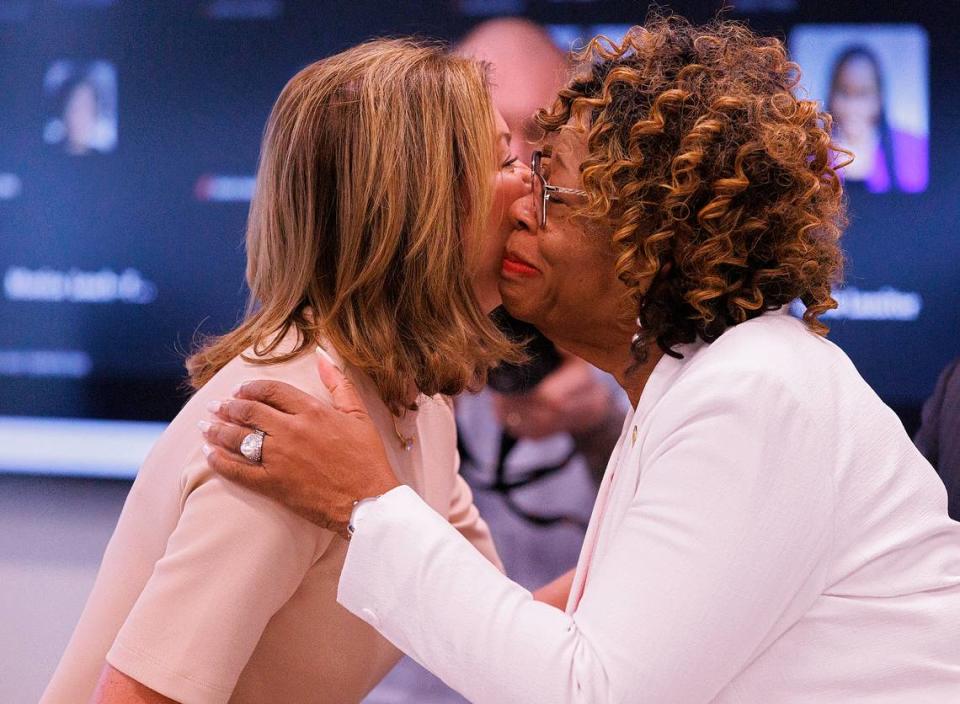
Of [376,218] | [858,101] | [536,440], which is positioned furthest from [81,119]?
[858,101]

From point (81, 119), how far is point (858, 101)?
2.28m

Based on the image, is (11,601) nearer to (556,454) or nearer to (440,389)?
(556,454)

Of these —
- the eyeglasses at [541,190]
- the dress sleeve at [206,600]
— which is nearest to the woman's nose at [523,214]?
the eyeglasses at [541,190]

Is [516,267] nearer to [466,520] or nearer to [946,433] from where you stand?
[466,520]

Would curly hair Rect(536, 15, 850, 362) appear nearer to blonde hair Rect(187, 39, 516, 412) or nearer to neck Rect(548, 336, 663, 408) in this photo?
neck Rect(548, 336, 663, 408)

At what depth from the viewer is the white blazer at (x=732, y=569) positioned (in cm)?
125

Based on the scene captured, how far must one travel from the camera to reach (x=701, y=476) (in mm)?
1271

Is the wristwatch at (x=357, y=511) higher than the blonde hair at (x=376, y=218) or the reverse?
the reverse

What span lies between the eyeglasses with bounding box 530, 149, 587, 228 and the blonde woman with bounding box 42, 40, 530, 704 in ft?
0.22

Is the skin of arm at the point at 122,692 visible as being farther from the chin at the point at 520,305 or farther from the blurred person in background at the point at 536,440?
the blurred person in background at the point at 536,440

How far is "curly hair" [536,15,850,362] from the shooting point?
1.45 metres

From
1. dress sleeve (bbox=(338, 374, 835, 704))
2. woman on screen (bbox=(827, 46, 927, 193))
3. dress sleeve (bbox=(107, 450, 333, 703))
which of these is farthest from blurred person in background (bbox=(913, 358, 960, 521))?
dress sleeve (bbox=(107, 450, 333, 703))

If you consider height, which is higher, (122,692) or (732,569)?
(732,569)

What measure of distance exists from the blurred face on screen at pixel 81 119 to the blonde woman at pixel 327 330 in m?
1.89
